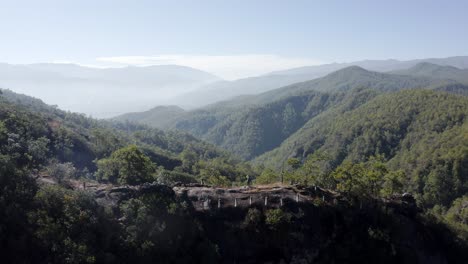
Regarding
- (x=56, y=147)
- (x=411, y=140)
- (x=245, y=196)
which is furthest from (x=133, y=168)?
(x=411, y=140)

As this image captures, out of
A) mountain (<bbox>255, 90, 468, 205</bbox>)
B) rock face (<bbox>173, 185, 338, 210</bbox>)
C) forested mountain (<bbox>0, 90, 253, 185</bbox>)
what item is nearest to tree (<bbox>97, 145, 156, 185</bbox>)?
forested mountain (<bbox>0, 90, 253, 185</bbox>)

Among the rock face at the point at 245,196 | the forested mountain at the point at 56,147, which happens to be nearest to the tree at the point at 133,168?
the forested mountain at the point at 56,147

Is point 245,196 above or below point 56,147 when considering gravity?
above

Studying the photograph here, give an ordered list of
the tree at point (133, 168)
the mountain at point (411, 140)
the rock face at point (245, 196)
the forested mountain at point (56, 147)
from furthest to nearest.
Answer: the mountain at point (411, 140) < the tree at point (133, 168) < the forested mountain at point (56, 147) < the rock face at point (245, 196)

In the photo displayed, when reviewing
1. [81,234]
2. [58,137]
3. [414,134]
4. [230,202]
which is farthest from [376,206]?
[414,134]

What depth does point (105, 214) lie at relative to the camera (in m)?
32.2

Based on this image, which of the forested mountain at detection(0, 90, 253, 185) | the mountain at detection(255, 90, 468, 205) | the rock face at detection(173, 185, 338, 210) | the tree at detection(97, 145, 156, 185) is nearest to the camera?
the rock face at detection(173, 185, 338, 210)

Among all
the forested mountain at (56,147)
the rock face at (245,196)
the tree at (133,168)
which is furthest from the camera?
the tree at (133,168)

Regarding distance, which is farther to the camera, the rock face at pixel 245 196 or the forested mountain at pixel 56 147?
the forested mountain at pixel 56 147

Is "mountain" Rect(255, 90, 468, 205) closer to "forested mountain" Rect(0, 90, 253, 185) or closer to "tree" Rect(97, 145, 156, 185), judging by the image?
"forested mountain" Rect(0, 90, 253, 185)

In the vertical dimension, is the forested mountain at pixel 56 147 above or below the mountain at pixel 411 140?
above

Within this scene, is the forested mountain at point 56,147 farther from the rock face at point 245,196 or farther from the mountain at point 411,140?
the mountain at point 411,140

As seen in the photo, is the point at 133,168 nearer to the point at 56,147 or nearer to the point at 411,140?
the point at 56,147

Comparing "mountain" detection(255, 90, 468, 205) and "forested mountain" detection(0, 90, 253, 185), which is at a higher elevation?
"forested mountain" detection(0, 90, 253, 185)
